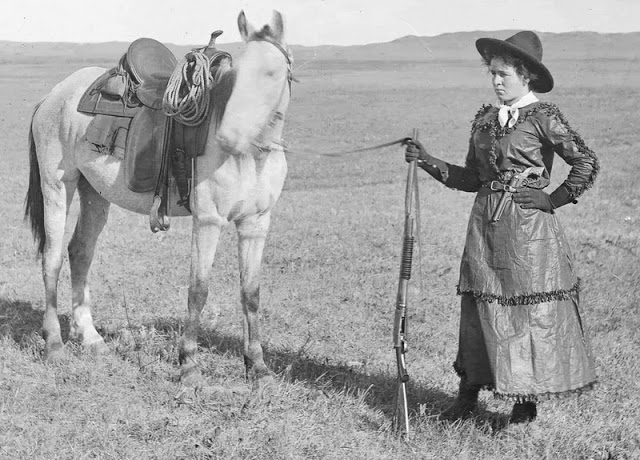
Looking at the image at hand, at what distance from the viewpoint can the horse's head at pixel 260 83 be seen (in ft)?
13.6

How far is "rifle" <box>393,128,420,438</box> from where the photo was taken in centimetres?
397

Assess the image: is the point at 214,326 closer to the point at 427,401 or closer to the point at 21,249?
the point at 427,401

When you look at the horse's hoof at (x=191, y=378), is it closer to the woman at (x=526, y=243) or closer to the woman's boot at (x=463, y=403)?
the woman's boot at (x=463, y=403)

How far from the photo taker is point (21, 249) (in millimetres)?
8914

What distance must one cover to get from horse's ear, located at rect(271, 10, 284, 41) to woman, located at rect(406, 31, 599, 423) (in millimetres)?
1009

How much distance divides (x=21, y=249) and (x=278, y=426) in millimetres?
5882

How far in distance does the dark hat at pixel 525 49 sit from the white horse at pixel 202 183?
1.14 metres

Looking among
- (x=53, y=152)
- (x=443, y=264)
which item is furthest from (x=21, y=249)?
(x=443, y=264)

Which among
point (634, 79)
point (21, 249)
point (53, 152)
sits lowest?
point (21, 249)

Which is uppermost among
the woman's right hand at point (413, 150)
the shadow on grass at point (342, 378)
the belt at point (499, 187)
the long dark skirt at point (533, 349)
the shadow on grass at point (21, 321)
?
the woman's right hand at point (413, 150)

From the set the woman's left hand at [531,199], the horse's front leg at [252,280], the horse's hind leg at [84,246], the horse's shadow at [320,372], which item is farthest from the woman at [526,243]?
the horse's hind leg at [84,246]

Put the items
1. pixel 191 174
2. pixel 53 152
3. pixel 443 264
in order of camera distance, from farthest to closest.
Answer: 1. pixel 443 264
2. pixel 53 152
3. pixel 191 174

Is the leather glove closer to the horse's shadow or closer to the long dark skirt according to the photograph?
the long dark skirt

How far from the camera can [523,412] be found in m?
4.37
